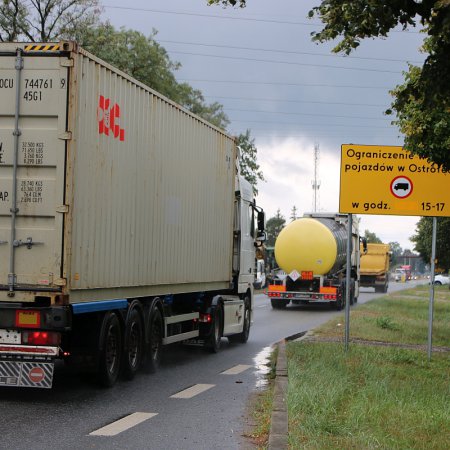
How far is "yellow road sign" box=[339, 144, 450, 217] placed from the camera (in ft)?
45.5

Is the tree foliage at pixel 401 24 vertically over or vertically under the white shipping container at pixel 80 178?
over

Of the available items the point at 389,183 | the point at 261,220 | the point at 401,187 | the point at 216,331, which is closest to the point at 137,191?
the point at 216,331

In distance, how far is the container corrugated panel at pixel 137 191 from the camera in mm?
8789

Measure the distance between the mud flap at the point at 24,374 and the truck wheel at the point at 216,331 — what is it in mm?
6102

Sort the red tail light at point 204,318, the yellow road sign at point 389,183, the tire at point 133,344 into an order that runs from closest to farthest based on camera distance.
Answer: the tire at point 133,344 → the yellow road sign at point 389,183 → the red tail light at point 204,318

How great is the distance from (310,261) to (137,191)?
63.8ft

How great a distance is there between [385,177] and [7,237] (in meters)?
7.38

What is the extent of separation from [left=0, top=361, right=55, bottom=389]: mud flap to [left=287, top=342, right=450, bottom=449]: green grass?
2453 mm

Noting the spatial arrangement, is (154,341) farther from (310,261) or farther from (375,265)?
(375,265)

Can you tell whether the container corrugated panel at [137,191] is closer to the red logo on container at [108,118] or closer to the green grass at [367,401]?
the red logo on container at [108,118]

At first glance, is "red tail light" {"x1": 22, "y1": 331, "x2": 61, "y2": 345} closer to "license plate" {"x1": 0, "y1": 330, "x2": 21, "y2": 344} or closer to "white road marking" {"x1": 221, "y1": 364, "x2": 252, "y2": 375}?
"license plate" {"x1": 0, "y1": 330, "x2": 21, "y2": 344}

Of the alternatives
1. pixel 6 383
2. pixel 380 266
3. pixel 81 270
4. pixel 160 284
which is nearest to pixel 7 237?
pixel 81 270

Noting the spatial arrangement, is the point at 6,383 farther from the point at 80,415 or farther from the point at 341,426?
the point at 341,426

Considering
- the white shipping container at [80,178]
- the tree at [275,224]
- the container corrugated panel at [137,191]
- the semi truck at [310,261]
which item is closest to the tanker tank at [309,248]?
the semi truck at [310,261]
